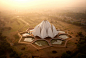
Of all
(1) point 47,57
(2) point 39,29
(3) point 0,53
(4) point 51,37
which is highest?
(2) point 39,29

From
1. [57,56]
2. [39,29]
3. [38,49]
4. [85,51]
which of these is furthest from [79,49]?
[39,29]

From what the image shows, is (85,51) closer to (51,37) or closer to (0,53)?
(51,37)

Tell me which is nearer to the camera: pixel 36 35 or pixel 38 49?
pixel 38 49

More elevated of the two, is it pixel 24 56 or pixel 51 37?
pixel 51 37

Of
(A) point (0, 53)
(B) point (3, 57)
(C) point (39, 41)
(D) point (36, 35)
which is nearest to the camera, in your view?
(B) point (3, 57)

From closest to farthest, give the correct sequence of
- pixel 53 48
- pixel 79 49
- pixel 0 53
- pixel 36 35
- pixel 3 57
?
1. pixel 3 57
2. pixel 0 53
3. pixel 79 49
4. pixel 53 48
5. pixel 36 35

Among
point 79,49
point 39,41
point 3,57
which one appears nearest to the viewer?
point 3,57

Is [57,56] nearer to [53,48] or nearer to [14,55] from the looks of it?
[53,48]

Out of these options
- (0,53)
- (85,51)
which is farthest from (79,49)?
(0,53)

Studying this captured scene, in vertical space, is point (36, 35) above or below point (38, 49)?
above
